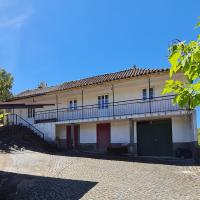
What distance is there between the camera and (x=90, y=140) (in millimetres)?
27812

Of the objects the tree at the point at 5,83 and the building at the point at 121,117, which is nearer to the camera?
the building at the point at 121,117

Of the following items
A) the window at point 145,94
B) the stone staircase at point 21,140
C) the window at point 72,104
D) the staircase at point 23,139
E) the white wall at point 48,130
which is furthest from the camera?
the window at point 72,104

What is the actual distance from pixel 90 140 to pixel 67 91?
4.44m

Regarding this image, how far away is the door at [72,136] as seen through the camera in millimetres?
27859

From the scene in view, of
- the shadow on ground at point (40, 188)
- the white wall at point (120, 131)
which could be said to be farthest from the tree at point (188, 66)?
the white wall at point (120, 131)

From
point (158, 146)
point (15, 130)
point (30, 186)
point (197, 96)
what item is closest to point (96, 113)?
point (158, 146)

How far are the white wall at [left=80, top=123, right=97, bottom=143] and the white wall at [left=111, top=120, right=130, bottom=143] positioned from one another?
190 centimetres

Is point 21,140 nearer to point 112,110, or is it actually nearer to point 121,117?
point 112,110

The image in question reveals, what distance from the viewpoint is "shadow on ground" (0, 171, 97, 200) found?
40.6ft

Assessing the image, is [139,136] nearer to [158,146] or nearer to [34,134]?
[158,146]

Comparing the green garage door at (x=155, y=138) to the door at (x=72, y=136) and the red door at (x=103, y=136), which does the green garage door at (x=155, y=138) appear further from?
the door at (x=72, y=136)

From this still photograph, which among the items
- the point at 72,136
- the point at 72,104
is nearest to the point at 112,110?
the point at 72,136

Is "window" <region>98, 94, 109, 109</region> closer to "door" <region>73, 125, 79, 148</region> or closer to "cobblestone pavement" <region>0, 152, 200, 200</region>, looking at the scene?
"door" <region>73, 125, 79, 148</region>

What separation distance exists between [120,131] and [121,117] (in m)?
2.33
